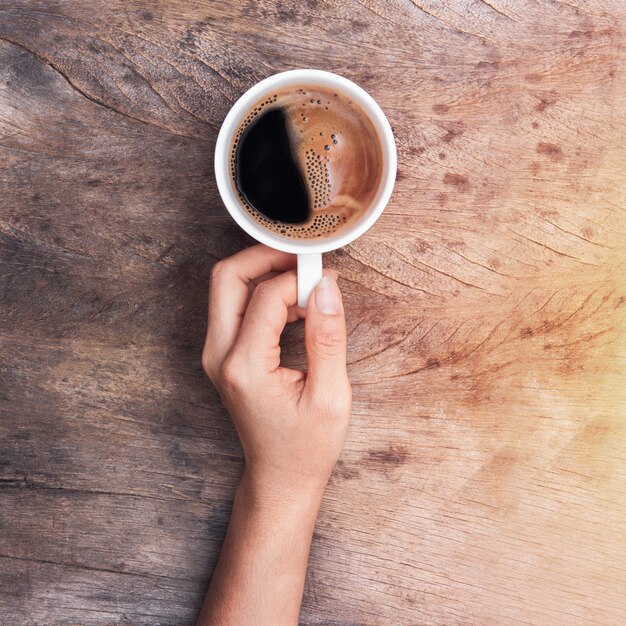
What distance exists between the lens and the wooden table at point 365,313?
102 cm

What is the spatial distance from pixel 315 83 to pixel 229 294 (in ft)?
1.22

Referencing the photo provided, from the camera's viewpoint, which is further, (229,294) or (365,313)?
(365,313)

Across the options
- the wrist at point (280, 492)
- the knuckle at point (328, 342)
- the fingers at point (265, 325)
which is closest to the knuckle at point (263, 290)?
the fingers at point (265, 325)

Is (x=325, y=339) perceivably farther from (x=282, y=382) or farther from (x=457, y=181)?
(x=457, y=181)

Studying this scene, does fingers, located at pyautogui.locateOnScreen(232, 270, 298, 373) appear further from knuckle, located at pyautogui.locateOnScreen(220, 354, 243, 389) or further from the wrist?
the wrist

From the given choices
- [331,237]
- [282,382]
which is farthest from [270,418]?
[331,237]

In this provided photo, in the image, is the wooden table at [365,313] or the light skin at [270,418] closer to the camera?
the light skin at [270,418]

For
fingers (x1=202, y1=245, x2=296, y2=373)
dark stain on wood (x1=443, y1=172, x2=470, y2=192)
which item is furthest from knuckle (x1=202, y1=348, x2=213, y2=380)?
dark stain on wood (x1=443, y1=172, x2=470, y2=192)

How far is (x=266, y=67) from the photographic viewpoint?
1011 mm

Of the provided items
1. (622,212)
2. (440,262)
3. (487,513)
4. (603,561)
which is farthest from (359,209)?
(603,561)

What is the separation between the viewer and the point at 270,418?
0.90 m

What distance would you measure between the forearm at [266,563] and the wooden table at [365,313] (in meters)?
0.11

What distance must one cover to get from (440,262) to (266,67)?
47 cm

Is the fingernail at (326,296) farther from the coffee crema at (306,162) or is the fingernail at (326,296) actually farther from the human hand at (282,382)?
the coffee crema at (306,162)
